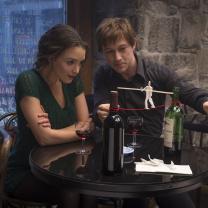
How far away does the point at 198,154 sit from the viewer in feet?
6.03

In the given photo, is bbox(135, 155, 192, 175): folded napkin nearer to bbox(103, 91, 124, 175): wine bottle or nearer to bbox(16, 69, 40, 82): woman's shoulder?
bbox(103, 91, 124, 175): wine bottle

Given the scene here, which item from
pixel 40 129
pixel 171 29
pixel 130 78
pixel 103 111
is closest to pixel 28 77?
pixel 40 129

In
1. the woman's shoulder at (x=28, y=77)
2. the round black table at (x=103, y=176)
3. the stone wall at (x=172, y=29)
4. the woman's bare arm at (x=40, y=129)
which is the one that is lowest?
the round black table at (x=103, y=176)

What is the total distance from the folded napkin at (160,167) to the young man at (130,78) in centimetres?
62

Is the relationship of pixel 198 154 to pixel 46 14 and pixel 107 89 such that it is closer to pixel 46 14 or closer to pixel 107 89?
pixel 107 89

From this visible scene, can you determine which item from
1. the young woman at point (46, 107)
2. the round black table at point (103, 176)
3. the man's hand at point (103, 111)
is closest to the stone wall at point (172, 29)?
the young woman at point (46, 107)

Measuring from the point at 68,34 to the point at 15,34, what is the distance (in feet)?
3.44

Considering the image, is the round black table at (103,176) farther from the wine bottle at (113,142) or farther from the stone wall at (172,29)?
the stone wall at (172,29)

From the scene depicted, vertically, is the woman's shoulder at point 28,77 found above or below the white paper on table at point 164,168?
above

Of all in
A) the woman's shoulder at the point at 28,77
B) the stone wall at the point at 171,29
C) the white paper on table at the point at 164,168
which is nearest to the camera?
the white paper on table at the point at 164,168

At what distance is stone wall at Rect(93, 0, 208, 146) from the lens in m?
2.87

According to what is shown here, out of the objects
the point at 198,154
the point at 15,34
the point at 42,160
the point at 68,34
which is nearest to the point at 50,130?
the point at 42,160

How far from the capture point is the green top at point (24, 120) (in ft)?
6.27

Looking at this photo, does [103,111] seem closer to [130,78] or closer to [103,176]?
[130,78]
